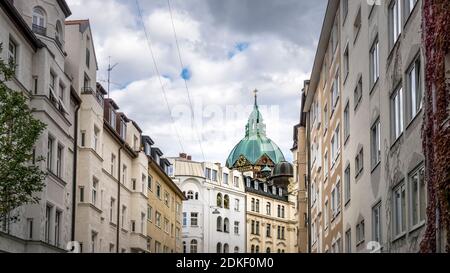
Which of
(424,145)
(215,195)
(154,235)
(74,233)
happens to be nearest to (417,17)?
(424,145)

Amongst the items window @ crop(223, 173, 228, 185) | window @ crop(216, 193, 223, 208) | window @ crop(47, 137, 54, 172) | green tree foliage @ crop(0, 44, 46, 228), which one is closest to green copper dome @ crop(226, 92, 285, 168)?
window @ crop(223, 173, 228, 185)

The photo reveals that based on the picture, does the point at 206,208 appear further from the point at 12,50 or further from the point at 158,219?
the point at 12,50

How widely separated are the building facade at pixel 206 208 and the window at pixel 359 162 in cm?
3979

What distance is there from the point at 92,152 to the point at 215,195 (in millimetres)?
39564

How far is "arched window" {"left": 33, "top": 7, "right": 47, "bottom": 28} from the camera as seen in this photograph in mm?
34531

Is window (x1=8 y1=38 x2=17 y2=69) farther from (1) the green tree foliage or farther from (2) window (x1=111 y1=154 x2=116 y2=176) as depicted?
(2) window (x1=111 y1=154 x2=116 y2=176)

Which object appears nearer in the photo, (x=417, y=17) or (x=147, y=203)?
(x=417, y=17)

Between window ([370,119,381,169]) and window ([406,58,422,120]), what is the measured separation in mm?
5279

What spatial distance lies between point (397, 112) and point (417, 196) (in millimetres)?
3310

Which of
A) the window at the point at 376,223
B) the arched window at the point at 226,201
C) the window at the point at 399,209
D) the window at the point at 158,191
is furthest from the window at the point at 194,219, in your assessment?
the window at the point at 399,209

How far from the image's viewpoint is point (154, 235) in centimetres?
5403

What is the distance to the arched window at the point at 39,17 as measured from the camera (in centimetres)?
3453

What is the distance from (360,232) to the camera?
3108cm

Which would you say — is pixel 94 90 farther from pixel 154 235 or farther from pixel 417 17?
pixel 417 17
